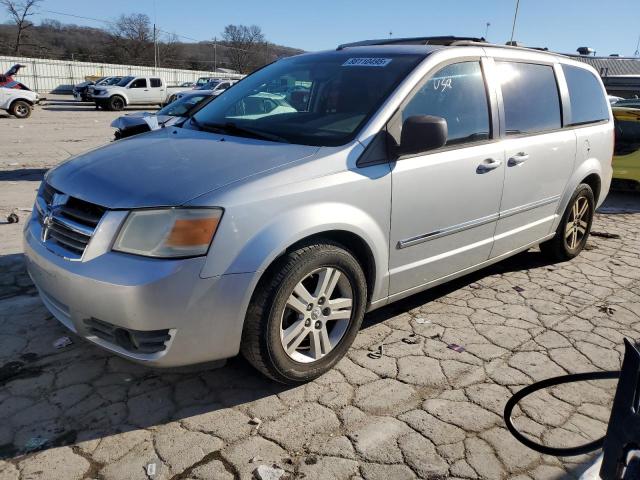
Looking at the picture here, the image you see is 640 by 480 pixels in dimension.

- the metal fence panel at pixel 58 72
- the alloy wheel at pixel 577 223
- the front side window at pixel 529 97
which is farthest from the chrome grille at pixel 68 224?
the metal fence panel at pixel 58 72

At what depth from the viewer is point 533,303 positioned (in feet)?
13.8

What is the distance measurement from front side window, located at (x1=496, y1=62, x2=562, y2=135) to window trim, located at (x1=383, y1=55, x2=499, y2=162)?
16 centimetres

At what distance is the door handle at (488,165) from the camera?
355cm

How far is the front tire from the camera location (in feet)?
8.55

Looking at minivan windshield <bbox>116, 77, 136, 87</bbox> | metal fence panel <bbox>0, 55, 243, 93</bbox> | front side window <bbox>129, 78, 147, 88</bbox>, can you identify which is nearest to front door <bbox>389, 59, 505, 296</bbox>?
front side window <bbox>129, 78, 147, 88</bbox>

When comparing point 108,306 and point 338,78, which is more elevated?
point 338,78

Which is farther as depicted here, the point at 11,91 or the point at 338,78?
the point at 11,91

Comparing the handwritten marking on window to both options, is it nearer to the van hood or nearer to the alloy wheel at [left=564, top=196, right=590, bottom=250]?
the van hood

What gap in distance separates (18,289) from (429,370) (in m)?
3.15

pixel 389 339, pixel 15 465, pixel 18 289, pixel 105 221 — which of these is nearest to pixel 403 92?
pixel 389 339

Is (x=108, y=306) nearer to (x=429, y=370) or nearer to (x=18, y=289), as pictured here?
(x=429, y=370)

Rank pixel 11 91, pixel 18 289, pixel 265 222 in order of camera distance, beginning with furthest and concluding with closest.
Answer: pixel 11 91 < pixel 18 289 < pixel 265 222

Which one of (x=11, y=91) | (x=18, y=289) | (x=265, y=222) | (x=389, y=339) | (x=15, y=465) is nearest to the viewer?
(x=15, y=465)

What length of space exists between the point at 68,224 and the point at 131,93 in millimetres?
27725
